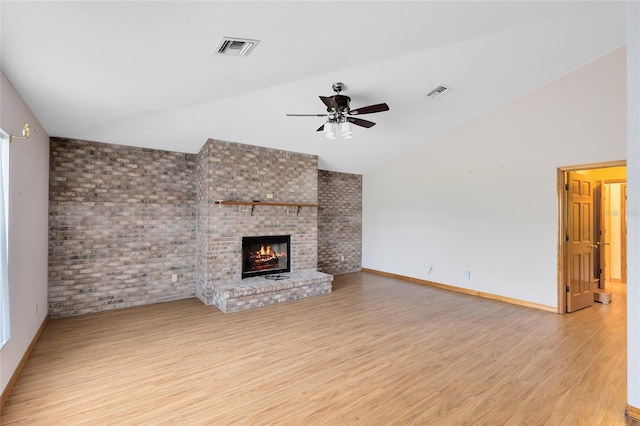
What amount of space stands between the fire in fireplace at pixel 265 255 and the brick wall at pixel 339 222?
4.65ft

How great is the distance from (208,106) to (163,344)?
2.89 m

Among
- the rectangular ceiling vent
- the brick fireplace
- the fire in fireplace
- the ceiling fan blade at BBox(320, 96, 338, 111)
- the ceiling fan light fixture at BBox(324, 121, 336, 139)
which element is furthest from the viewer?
Answer: the fire in fireplace

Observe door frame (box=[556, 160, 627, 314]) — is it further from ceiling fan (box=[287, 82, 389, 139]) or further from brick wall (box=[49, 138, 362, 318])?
brick wall (box=[49, 138, 362, 318])

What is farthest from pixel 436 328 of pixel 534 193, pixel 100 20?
pixel 100 20

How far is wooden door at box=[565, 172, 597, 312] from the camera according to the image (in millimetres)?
4605

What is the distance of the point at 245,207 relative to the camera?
5215 millimetres

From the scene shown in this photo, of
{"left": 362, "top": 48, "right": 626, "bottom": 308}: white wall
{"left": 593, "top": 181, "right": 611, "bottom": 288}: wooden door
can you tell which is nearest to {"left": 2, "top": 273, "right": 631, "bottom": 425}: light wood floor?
{"left": 362, "top": 48, "right": 626, "bottom": 308}: white wall

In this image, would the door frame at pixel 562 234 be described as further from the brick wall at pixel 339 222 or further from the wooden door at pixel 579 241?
the brick wall at pixel 339 222

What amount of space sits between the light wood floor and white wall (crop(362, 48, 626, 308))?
93 cm

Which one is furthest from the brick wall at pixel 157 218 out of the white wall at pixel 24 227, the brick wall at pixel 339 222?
the brick wall at pixel 339 222

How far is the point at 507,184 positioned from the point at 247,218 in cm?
440

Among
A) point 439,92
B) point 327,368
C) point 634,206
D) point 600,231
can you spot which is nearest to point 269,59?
point 439,92

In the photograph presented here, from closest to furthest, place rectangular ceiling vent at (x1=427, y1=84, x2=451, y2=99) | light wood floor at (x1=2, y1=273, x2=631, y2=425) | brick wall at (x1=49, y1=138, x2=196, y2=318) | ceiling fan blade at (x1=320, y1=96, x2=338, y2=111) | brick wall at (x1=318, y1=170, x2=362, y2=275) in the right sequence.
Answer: light wood floor at (x1=2, y1=273, x2=631, y2=425), ceiling fan blade at (x1=320, y1=96, x2=338, y2=111), rectangular ceiling vent at (x1=427, y1=84, x2=451, y2=99), brick wall at (x1=49, y1=138, x2=196, y2=318), brick wall at (x1=318, y1=170, x2=362, y2=275)

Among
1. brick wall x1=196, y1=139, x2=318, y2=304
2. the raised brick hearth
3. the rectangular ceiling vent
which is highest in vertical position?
the rectangular ceiling vent
